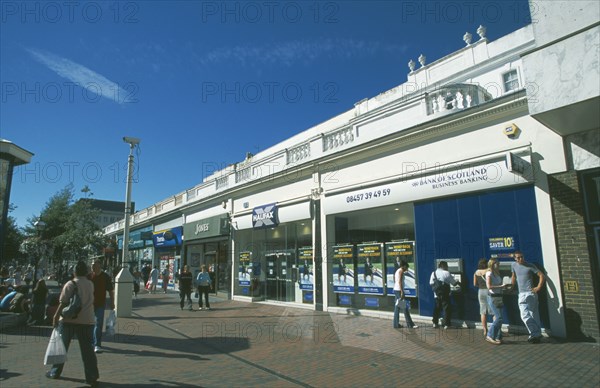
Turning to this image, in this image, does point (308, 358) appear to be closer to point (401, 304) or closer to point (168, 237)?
point (401, 304)

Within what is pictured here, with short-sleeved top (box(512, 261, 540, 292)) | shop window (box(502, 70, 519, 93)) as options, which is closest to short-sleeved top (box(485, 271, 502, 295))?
short-sleeved top (box(512, 261, 540, 292))

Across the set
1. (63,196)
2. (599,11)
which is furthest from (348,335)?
(63,196)

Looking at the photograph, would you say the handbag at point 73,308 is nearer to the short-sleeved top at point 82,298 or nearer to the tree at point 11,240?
the short-sleeved top at point 82,298

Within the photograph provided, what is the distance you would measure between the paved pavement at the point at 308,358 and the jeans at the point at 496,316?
0.25m

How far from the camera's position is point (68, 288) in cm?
582

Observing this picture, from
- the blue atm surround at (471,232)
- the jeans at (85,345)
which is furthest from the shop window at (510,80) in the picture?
the jeans at (85,345)

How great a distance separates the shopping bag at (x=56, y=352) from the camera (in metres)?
5.50

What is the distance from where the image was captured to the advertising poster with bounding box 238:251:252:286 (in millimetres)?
18156

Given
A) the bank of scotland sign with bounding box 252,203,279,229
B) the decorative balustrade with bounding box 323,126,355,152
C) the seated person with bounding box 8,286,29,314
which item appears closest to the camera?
the seated person with bounding box 8,286,29,314

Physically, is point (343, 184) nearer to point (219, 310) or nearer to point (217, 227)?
point (219, 310)

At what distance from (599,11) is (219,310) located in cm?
1401

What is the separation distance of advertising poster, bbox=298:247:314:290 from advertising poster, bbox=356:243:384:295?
2.39m

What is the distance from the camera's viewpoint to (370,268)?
1226 centimetres

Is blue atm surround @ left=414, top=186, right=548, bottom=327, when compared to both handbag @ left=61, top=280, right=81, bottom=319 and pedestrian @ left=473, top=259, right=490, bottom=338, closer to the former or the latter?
pedestrian @ left=473, top=259, right=490, bottom=338
